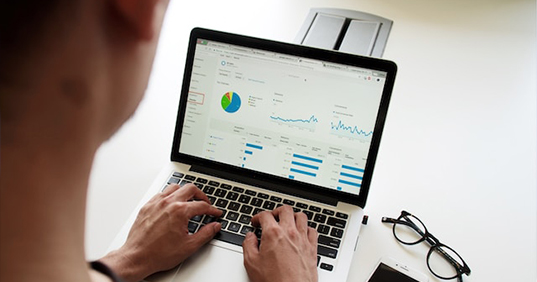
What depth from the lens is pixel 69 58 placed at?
417mm

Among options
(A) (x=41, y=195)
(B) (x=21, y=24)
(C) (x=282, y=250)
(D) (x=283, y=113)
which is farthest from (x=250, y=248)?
(B) (x=21, y=24)

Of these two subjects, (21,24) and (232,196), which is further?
(232,196)

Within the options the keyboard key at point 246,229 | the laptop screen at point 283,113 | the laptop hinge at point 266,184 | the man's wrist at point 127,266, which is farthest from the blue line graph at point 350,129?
the man's wrist at point 127,266

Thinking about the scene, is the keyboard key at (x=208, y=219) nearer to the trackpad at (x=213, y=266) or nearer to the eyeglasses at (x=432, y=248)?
the trackpad at (x=213, y=266)

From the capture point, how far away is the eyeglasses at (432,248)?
0.88 metres

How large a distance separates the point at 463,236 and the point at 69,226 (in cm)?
74

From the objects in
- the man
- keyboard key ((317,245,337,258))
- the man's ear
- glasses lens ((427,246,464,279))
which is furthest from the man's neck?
glasses lens ((427,246,464,279))

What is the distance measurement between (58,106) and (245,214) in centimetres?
54

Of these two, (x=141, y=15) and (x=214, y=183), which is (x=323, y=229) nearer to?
(x=214, y=183)

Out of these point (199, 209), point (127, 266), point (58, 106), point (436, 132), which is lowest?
point (127, 266)

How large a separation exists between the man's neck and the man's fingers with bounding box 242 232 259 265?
0.36 m

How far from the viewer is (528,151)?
1.21 m

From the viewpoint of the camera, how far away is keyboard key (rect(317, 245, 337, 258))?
0.86 m

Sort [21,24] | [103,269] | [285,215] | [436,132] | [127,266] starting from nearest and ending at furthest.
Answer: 1. [21,24]
2. [103,269]
3. [127,266]
4. [285,215]
5. [436,132]
